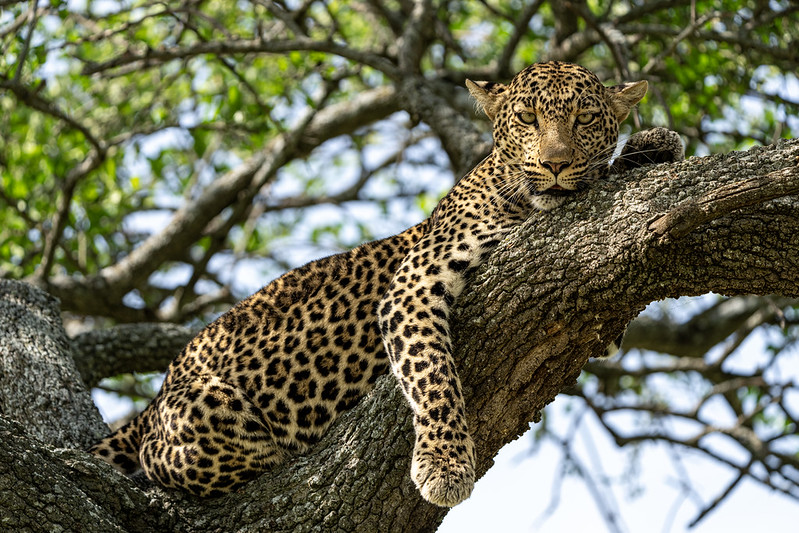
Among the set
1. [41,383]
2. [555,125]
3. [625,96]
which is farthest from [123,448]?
[625,96]

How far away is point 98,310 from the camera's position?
9.53 meters

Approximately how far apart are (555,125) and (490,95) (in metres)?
0.81

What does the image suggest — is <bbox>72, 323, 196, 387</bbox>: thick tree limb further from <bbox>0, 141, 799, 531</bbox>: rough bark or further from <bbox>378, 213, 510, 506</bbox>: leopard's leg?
<bbox>378, 213, 510, 506</bbox>: leopard's leg

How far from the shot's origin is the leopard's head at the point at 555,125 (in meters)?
5.23

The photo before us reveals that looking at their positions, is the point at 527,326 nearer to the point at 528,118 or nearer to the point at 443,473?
the point at 443,473

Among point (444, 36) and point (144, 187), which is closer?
point (444, 36)

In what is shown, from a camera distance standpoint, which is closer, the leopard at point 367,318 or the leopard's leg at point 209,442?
the leopard at point 367,318

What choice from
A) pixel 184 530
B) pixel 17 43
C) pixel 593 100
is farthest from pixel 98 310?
pixel 593 100

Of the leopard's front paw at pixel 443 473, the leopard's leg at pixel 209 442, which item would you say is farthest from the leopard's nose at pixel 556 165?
the leopard's leg at pixel 209 442

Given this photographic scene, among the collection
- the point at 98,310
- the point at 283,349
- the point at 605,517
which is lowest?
the point at 605,517

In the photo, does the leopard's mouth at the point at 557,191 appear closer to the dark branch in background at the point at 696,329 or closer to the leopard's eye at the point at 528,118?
the leopard's eye at the point at 528,118

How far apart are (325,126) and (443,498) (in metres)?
6.48

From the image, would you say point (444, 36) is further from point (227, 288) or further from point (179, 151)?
point (179, 151)

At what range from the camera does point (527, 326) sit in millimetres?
4711
